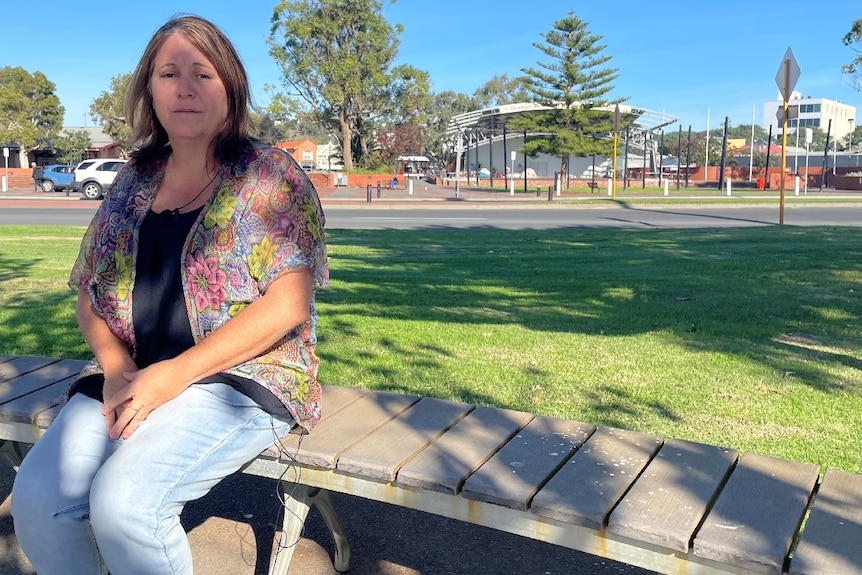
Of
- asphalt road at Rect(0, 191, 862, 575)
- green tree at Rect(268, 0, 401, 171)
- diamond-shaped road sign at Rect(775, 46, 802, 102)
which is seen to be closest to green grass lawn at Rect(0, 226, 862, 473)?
asphalt road at Rect(0, 191, 862, 575)

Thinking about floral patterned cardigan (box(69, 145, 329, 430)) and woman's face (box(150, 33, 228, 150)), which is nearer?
floral patterned cardigan (box(69, 145, 329, 430))

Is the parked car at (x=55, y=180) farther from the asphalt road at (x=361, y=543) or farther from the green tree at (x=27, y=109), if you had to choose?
the asphalt road at (x=361, y=543)

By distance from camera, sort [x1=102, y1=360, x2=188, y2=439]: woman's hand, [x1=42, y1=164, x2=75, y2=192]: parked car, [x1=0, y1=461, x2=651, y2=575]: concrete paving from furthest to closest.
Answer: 1. [x1=42, y1=164, x2=75, y2=192]: parked car
2. [x1=0, y1=461, x2=651, y2=575]: concrete paving
3. [x1=102, y1=360, x2=188, y2=439]: woman's hand

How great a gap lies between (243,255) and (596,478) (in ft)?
3.91

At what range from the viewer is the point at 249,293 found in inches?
98.1

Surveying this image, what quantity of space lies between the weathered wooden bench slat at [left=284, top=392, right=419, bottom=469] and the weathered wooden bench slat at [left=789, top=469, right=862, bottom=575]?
4.03 ft

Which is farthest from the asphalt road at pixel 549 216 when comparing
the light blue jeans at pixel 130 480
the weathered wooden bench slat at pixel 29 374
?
the light blue jeans at pixel 130 480

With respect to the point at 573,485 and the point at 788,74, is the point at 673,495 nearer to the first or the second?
the point at 573,485

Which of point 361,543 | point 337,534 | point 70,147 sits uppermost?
point 70,147

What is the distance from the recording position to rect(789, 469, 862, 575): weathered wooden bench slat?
1.77 meters

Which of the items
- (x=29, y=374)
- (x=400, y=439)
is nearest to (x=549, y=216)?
(x=29, y=374)

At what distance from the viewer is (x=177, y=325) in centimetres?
250

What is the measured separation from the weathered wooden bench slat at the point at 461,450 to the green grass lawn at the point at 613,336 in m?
1.24

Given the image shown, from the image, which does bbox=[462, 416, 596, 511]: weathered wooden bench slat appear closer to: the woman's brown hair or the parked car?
the woman's brown hair
